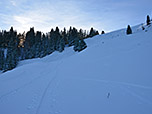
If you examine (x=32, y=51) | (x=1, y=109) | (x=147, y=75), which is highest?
(x=32, y=51)

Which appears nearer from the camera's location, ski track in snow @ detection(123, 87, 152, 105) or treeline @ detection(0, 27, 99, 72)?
ski track in snow @ detection(123, 87, 152, 105)

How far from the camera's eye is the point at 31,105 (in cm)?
382

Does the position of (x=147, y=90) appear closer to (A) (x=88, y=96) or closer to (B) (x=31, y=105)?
(A) (x=88, y=96)

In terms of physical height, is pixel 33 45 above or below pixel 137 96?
above

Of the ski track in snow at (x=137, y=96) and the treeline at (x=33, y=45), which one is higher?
the treeline at (x=33, y=45)

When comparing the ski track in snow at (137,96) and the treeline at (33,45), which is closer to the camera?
the ski track in snow at (137,96)

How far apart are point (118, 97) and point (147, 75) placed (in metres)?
1.82

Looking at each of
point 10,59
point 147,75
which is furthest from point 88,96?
point 10,59

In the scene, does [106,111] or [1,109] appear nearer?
[106,111]

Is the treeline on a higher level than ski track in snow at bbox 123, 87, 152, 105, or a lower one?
higher

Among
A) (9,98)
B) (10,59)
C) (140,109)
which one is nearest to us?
(140,109)

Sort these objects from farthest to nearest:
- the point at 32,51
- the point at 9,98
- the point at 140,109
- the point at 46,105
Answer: the point at 32,51
the point at 9,98
the point at 46,105
the point at 140,109

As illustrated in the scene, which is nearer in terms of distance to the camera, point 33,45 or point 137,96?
point 137,96

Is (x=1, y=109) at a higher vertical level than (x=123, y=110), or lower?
lower
